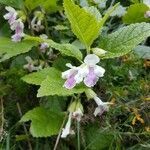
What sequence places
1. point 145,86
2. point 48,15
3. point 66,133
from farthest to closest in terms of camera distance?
point 48,15 → point 145,86 → point 66,133

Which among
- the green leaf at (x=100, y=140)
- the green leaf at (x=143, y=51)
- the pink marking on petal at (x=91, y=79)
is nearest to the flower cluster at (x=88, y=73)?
the pink marking on petal at (x=91, y=79)

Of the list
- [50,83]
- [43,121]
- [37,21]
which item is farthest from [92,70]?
[37,21]

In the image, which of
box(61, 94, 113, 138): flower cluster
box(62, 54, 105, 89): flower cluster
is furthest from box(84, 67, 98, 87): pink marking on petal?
box(61, 94, 113, 138): flower cluster

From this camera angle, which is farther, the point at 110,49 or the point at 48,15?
the point at 48,15

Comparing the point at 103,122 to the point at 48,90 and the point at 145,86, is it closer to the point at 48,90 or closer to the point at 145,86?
the point at 145,86

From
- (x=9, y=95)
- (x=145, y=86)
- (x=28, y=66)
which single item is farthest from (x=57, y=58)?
(x=145, y=86)

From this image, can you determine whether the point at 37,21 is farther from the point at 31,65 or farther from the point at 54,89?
the point at 54,89
